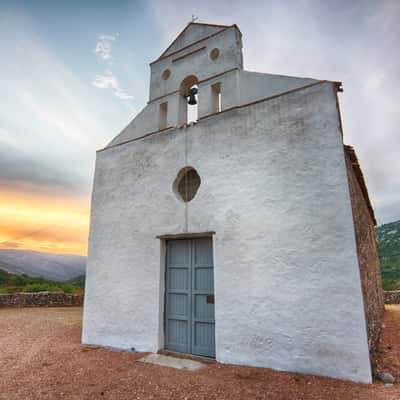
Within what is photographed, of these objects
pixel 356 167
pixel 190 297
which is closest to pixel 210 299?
pixel 190 297

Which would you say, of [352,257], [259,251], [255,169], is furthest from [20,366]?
[352,257]

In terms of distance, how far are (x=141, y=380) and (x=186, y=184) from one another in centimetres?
390

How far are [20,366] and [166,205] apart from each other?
13.3 feet

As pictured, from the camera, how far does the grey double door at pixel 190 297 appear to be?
556cm

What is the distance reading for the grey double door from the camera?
5559 millimetres

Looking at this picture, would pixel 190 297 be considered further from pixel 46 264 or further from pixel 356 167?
pixel 46 264

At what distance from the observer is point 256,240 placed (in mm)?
5086

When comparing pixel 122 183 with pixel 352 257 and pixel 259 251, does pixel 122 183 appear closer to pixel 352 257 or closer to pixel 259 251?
pixel 259 251

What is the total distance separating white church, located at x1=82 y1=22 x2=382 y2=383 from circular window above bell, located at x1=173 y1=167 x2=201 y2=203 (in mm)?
28

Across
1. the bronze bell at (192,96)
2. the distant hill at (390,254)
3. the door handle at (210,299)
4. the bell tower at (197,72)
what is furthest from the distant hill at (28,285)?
the distant hill at (390,254)

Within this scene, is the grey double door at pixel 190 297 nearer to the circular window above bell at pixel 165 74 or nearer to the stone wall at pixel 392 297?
the circular window above bell at pixel 165 74

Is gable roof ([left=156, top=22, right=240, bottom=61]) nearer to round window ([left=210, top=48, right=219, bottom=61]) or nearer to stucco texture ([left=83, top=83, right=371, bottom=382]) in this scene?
round window ([left=210, top=48, right=219, bottom=61])

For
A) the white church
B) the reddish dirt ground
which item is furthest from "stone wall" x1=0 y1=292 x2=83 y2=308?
the white church

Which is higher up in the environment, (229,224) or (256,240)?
(229,224)
